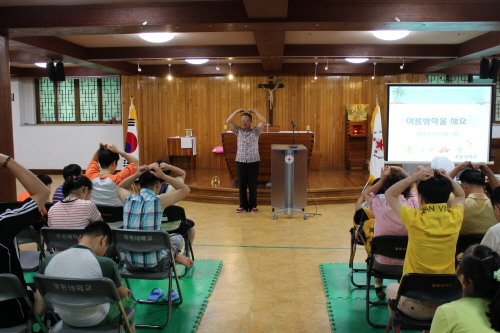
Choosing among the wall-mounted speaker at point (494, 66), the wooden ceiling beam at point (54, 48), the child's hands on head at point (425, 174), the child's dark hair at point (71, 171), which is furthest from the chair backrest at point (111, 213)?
the wall-mounted speaker at point (494, 66)

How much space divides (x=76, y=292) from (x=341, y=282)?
2599 millimetres

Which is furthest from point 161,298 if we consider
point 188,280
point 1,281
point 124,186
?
point 1,281

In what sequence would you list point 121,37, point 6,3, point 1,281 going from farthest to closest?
point 121,37 → point 6,3 → point 1,281

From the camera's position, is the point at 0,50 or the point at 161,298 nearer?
the point at 161,298

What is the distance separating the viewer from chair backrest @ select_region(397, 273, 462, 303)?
7.70ft

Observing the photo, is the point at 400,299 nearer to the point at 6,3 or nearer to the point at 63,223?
the point at 63,223

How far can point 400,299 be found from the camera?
255 cm

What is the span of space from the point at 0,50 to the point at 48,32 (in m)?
0.60

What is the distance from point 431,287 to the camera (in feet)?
7.86

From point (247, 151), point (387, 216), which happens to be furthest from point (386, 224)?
point (247, 151)

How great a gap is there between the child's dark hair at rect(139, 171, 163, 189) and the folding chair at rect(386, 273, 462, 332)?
1834 millimetres

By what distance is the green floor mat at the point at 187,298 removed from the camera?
3258 millimetres

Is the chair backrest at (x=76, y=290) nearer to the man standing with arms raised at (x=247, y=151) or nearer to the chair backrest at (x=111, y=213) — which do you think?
the chair backrest at (x=111, y=213)

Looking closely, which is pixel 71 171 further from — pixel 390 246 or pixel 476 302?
pixel 476 302
